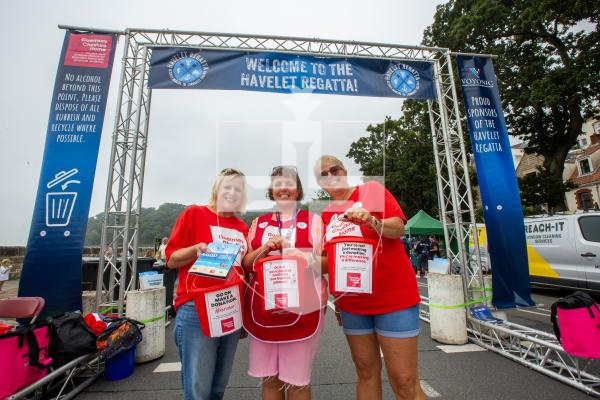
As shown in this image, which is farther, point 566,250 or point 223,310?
point 566,250

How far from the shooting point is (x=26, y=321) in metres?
3.32

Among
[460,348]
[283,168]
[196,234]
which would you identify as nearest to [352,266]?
[283,168]

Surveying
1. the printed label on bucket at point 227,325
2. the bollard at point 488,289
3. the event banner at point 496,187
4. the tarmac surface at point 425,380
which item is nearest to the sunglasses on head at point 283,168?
the printed label on bucket at point 227,325

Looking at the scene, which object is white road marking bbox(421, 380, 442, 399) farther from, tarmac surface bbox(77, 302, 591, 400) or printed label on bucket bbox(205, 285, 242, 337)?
printed label on bucket bbox(205, 285, 242, 337)

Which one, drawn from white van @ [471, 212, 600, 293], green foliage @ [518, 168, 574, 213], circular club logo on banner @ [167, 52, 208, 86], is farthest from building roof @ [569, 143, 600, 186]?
circular club logo on banner @ [167, 52, 208, 86]

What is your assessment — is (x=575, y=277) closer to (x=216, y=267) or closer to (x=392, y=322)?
(x=392, y=322)

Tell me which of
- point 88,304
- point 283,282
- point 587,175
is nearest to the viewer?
point 283,282

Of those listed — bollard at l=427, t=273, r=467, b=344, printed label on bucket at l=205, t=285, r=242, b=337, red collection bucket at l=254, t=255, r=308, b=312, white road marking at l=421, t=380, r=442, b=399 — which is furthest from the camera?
bollard at l=427, t=273, r=467, b=344

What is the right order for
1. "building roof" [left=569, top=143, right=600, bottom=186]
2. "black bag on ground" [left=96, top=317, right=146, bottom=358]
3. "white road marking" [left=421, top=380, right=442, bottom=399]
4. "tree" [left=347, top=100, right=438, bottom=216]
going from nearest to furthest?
"white road marking" [left=421, top=380, right=442, bottom=399]
"black bag on ground" [left=96, top=317, right=146, bottom=358]
"tree" [left=347, top=100, right=438, bottom=216]
"building roof" [left=569, top=143, right=600, bottom=186]

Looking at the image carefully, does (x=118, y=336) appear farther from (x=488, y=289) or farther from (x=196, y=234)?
(x=488, y=289)

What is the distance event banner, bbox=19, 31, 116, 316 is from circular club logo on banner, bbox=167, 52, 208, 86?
98 cm

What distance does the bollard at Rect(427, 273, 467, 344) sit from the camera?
445 centimetres

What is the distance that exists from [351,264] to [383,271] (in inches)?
9.8

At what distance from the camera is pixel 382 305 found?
1.77 m
